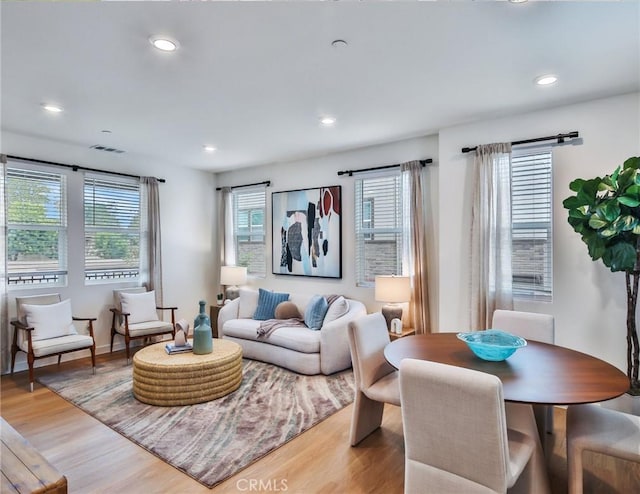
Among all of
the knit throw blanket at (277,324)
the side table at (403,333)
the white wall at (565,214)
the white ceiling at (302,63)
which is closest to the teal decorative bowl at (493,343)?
the white wall at (565,214)

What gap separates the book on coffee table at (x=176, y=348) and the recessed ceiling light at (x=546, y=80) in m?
3.80

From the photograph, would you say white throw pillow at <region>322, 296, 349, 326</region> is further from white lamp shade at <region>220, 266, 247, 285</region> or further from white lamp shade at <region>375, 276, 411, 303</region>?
white lamp shade at <region>220, 266, 247, 285</region>

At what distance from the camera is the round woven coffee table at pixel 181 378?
126 inches

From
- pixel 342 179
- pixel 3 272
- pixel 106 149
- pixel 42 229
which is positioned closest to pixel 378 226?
pixel 342 179

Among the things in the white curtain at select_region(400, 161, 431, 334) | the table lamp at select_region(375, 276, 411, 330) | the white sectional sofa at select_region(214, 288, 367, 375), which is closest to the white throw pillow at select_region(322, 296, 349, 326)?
the white sectional sofa at select_region(214, 288, 367, 375)

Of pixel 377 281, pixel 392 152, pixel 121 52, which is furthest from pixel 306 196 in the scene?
pixel 121 52

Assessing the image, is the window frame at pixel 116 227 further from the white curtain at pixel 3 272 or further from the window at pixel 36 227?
the white curtain at pixel 3 272

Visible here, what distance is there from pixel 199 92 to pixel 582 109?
3276mm

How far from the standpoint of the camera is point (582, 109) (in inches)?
126

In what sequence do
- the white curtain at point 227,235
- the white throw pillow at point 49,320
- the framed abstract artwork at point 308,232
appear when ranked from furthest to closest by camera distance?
the white curtain at point 227,235
the framed abstract artwork at point 308,232
the white throw pillow at point 49,320

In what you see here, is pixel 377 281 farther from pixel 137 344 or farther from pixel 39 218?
pixel 39 218

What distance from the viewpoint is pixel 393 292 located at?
4.03m

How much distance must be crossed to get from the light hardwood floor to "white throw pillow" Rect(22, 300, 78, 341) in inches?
42.2

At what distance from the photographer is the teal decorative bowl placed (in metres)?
2.08
